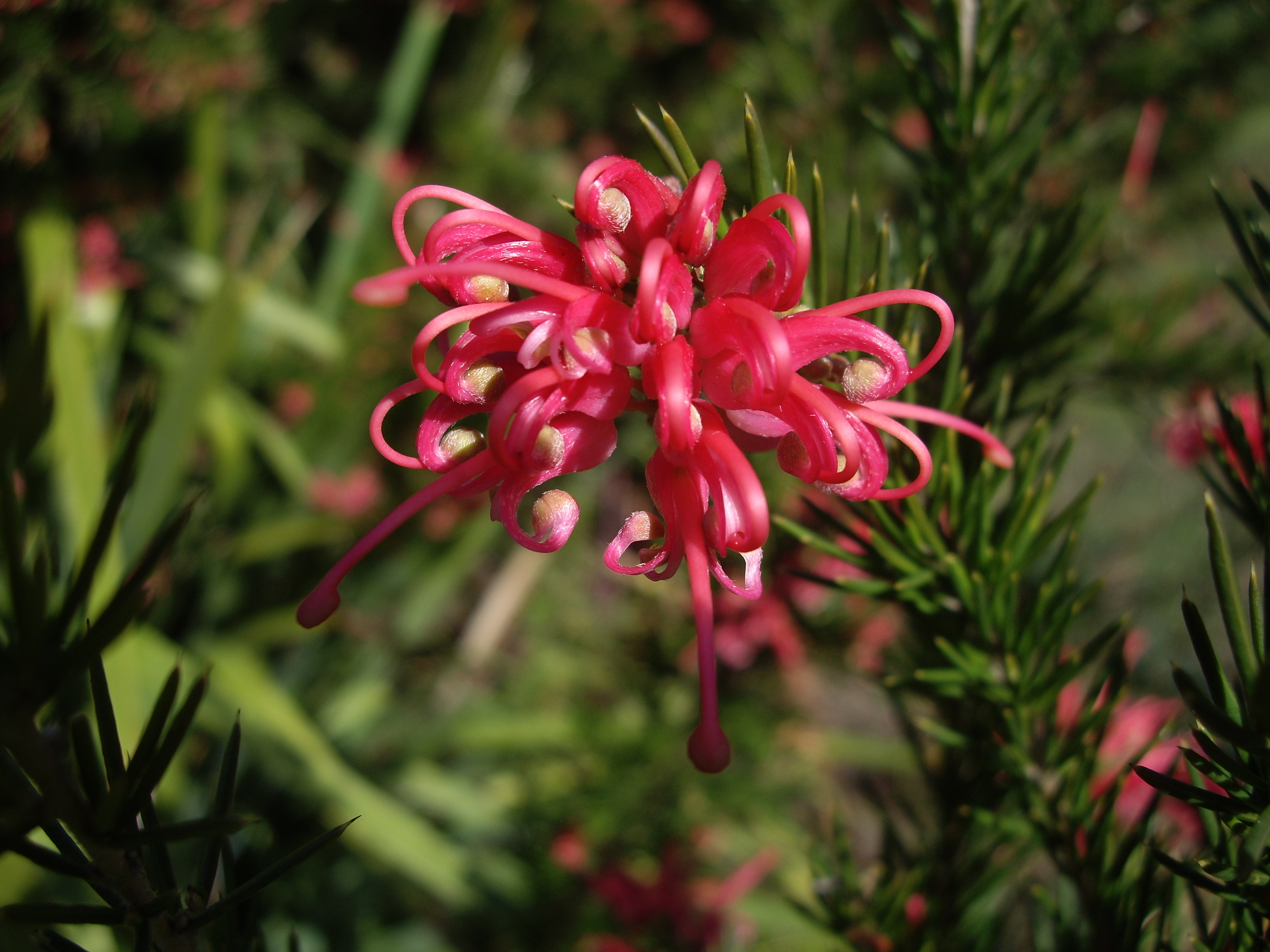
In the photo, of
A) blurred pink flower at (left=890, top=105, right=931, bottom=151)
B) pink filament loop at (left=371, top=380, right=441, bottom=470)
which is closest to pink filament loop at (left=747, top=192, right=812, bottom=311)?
pink filament loop at (left=371, top=380, right=441, bottom=470)

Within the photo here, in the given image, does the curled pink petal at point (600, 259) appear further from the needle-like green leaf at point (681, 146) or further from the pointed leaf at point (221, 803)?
the pointed leaf at point (221, 803)

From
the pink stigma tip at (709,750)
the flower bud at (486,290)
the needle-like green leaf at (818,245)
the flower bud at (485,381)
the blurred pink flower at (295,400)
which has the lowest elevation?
the blurred pink flower at (295,400)

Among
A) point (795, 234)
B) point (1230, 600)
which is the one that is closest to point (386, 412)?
point (795, 234)

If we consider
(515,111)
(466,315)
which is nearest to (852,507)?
(466,315)

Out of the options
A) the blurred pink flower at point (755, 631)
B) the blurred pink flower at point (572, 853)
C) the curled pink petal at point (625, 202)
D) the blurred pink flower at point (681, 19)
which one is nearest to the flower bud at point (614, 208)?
the curled pink petal at point (625, 202)

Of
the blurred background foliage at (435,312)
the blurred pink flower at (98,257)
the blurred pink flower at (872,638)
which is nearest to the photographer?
the blurred background foliage at (435,312)

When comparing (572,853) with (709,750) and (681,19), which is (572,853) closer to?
(709,750)

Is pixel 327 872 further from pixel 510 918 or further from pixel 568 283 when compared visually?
pixel 568 283
